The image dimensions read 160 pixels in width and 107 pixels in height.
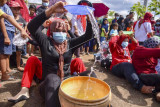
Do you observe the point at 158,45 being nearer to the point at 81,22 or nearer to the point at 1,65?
the point at 81,22

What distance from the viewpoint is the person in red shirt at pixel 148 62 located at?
8.52 ft

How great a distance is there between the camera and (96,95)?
1.72m

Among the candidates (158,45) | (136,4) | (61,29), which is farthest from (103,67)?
(136,4)

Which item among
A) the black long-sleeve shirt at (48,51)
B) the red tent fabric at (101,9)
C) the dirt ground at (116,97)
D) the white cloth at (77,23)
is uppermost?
the red tent fabric at (101,9)

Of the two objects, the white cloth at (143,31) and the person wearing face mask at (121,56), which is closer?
the person wearing face mask at (121,56)

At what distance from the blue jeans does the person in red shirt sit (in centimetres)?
11

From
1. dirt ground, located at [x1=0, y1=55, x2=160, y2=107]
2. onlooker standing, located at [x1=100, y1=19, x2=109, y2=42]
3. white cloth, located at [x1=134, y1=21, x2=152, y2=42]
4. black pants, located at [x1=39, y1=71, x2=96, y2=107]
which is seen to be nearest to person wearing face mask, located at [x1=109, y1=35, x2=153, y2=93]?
dirt ground, located at [x1=0, y1=55, x2=160, y2=107]

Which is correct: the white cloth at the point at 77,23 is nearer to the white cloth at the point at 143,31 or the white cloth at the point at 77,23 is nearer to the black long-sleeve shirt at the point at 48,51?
the white cloth at the point at 143,31

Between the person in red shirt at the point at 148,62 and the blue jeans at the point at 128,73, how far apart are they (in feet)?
0.35

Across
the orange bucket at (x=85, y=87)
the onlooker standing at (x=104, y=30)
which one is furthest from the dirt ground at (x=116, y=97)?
the onlooker standing at (x=104, y=30)

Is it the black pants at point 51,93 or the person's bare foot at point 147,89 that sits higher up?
the black pants at point 51,93

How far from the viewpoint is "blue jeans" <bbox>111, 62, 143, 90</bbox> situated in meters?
2.85

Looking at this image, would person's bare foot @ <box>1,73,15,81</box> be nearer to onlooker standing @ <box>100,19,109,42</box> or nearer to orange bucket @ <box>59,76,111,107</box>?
orange bucket @ <box>59,76,111,107</box>

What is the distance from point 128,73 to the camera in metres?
3.04
